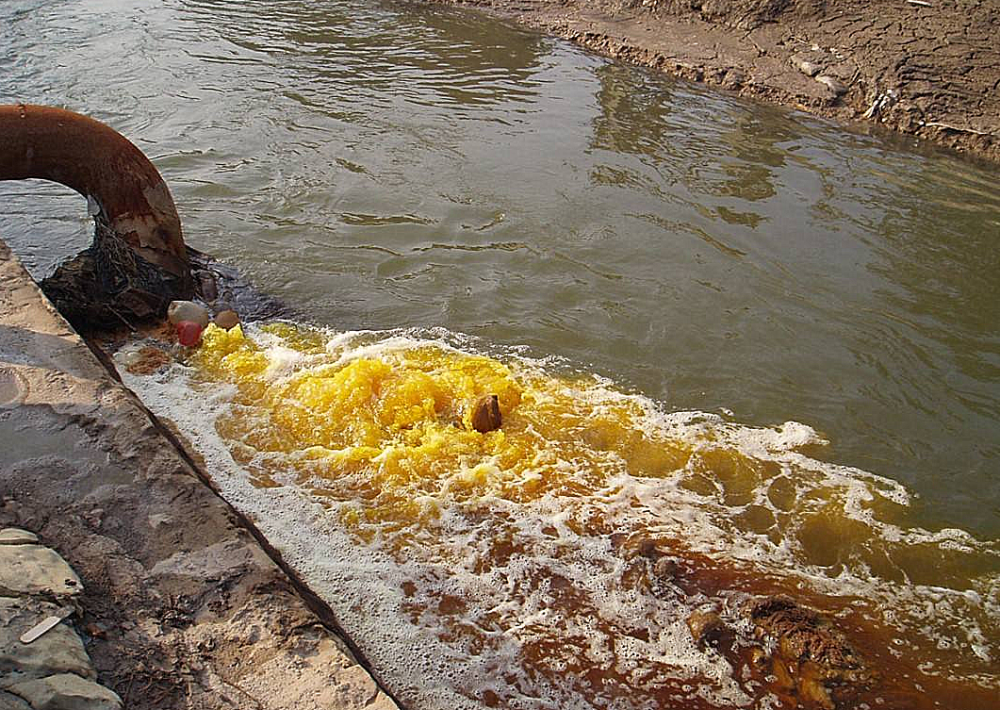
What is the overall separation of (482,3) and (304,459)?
1296 cm

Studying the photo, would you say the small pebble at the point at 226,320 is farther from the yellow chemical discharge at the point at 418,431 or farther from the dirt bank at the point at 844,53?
the dirt bank at the point at 844,53

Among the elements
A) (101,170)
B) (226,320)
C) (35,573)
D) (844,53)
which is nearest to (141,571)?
(35,573)

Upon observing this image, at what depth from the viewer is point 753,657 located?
3.78 m

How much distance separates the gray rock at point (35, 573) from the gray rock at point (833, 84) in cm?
1104

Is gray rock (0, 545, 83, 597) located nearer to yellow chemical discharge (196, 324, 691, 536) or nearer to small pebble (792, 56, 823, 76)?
yellow chemical discharge (196, 324, 691, 536)

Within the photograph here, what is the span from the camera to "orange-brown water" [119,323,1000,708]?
3.72 meters

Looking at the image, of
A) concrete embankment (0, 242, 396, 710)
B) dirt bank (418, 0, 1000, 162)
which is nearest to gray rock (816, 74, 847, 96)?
dirt bank (418, 0, 1000, 162)

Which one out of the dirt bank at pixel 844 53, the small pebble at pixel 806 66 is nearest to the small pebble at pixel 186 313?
the dirt bank at pixel 844 53

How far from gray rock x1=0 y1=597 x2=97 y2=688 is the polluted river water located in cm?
125

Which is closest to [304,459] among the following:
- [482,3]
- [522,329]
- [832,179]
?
[522,329]

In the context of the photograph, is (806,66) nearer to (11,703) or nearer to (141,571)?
(141,571)

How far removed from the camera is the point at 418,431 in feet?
16.5

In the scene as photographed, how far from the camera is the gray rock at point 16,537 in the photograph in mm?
3149

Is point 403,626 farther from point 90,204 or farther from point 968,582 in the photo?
point 90,204
